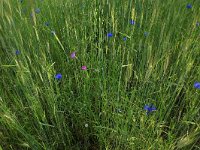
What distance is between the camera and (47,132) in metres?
1.26

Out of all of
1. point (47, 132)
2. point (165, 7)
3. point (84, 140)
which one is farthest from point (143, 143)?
point (165, 7)

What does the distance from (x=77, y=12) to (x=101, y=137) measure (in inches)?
35.7

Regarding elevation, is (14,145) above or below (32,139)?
below

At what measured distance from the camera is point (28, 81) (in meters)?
1.18

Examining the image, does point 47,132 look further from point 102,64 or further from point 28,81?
point 102,64

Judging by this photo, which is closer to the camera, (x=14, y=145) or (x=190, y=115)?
(x=190, y=115)

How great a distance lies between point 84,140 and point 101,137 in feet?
0.60

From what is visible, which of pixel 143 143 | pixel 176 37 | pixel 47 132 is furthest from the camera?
pixel 176 37

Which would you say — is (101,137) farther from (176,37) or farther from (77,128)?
(176,37)

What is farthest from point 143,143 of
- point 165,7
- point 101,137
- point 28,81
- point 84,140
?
point 165,7

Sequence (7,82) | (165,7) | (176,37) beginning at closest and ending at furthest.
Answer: (7,82) → (176,37) → (165,7)

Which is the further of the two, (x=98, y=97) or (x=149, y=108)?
(x=98, y=97)

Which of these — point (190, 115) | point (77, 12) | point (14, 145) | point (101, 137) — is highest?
point (77, 12)

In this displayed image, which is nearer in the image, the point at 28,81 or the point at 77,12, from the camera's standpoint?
the point at 28,81
